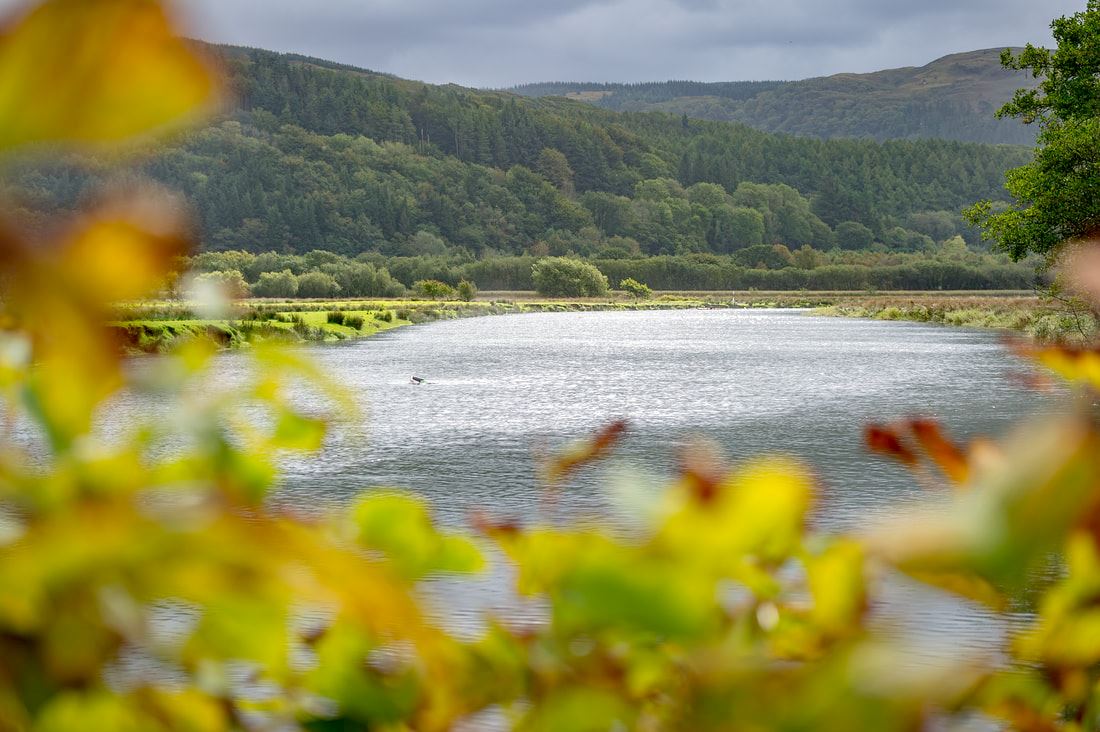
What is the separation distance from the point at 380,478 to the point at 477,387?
6206 millimetres

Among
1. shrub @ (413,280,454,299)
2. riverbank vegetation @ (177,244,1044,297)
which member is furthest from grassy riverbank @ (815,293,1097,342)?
riverbank vegetation @ (177,244,1044,297)

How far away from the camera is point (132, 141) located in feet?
0.87

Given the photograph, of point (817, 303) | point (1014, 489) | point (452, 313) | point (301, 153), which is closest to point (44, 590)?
point (1014, 489)

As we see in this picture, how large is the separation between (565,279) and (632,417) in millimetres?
69146

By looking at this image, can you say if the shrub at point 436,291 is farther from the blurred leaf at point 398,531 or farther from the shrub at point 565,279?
the blurred leaf at point 398,531

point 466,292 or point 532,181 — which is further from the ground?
point 532,181

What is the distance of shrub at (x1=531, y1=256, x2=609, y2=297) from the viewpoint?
7794 cm

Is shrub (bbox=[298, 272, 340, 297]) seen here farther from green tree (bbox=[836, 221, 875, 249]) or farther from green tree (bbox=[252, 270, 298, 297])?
green tree (bbox=[836, 221, 875, 249])

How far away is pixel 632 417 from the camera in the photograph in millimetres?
9430

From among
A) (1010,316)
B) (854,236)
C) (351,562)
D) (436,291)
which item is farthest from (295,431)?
(854,236)

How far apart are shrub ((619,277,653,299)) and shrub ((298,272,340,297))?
2902 cm

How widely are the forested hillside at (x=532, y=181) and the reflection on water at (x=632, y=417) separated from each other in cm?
7162

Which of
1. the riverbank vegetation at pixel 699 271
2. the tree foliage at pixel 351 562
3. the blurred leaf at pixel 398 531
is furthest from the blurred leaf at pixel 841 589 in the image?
the riverbank vegetation at pixel 699 271

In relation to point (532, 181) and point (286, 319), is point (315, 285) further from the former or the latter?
point (532, 181)
